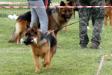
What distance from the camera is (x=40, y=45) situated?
8.62 meters

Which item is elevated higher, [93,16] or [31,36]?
[31,36]

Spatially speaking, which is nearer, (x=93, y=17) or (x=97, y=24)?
(x=97, y=24)

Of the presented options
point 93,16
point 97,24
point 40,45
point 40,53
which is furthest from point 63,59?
point 93,16

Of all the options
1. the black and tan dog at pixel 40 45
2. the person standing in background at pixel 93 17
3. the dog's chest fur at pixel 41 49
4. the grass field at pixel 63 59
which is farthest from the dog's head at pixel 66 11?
the dog's chest fur at pixel 41 49

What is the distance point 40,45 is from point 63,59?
5.91 feet

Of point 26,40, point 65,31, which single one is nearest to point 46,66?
point 26,40

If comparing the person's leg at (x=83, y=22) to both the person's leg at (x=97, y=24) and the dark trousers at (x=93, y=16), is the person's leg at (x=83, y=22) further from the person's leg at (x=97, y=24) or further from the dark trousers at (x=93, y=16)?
the person's leg at (x=97, y=24)

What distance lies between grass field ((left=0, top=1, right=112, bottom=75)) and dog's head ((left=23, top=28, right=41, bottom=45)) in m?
0.73

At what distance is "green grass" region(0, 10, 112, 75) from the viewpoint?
29.2ft

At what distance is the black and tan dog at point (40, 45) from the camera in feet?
27.2

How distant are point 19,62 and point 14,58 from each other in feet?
1.78

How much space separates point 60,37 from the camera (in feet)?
48.6

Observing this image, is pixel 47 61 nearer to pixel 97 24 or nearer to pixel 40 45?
pixel 40 45

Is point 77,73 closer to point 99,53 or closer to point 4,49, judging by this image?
point 99,53
